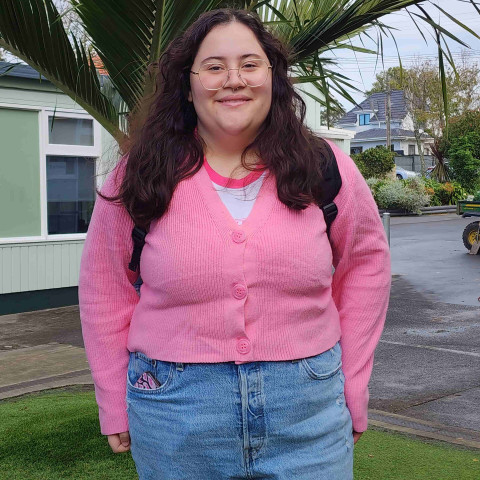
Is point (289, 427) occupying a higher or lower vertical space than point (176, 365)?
lower

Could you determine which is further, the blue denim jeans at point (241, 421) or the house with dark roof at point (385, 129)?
the house with dark roof at point (385, 129)

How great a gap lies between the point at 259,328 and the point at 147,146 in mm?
614

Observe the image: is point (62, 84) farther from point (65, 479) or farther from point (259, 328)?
point (259, 328)

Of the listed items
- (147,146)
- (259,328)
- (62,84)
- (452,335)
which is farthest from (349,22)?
(452,335)

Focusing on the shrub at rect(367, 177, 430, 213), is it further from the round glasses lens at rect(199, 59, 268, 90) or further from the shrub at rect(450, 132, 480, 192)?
the round glasses lens at rect(199, 59, 268, 90)

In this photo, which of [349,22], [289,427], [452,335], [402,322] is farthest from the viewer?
[402,322]

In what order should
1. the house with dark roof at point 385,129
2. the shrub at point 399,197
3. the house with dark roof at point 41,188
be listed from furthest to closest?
Answer: the house with dark roof at point 385,129
the shrub at point 399,197
the house with dark roof at point 41,188

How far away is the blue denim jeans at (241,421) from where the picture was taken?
207cm

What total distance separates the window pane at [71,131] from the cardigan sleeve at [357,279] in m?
9.31

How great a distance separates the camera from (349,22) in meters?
4.61

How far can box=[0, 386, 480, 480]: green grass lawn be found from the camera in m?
4.79

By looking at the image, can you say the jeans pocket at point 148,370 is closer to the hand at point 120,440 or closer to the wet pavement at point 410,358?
the hand at point 120,440

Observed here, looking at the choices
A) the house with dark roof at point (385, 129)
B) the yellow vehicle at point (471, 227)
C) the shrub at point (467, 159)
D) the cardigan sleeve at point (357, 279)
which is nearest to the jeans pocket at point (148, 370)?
the cardigan sleeve at point (357, 279)

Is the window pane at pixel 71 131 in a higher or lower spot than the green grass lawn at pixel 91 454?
higher
